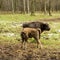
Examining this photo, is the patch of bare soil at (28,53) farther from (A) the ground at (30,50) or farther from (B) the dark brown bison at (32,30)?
(B) the dark brown bison at (32,30)

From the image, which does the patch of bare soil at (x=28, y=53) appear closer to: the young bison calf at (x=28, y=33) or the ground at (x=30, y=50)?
the ground at (x=30, y=50)

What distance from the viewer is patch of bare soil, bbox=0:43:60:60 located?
11117 mm

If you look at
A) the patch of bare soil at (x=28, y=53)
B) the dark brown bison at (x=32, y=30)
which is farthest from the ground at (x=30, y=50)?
the dark brown bison at (x=32, y=30)

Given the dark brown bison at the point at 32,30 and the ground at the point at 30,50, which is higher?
→ the dark brown bison at the point at 32,30

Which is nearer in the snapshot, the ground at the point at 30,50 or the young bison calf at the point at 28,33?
the ground at the point at 30,50

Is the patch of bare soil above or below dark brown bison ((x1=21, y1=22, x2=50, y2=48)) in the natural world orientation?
below

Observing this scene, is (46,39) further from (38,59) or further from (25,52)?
(38,59)

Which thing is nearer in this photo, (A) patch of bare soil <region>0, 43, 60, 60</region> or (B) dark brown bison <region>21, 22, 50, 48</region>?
(A) patch of bare soil <region>0, 43, 60, 60</region>

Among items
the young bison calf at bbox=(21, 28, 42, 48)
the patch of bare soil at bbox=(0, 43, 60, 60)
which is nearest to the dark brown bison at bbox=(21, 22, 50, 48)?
the young bison calf at bbox=(21, 28, 42, 48)

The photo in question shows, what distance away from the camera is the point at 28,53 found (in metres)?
11.9

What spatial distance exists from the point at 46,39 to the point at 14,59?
493cm

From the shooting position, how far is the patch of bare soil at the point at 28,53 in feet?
36.5

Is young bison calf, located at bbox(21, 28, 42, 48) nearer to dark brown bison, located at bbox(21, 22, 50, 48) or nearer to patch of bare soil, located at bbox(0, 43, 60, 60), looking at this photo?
dark brown bison, located at bbox(21, 22, 50, 48)

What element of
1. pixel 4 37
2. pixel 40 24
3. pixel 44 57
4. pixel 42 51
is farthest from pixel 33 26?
pixel 4 37
